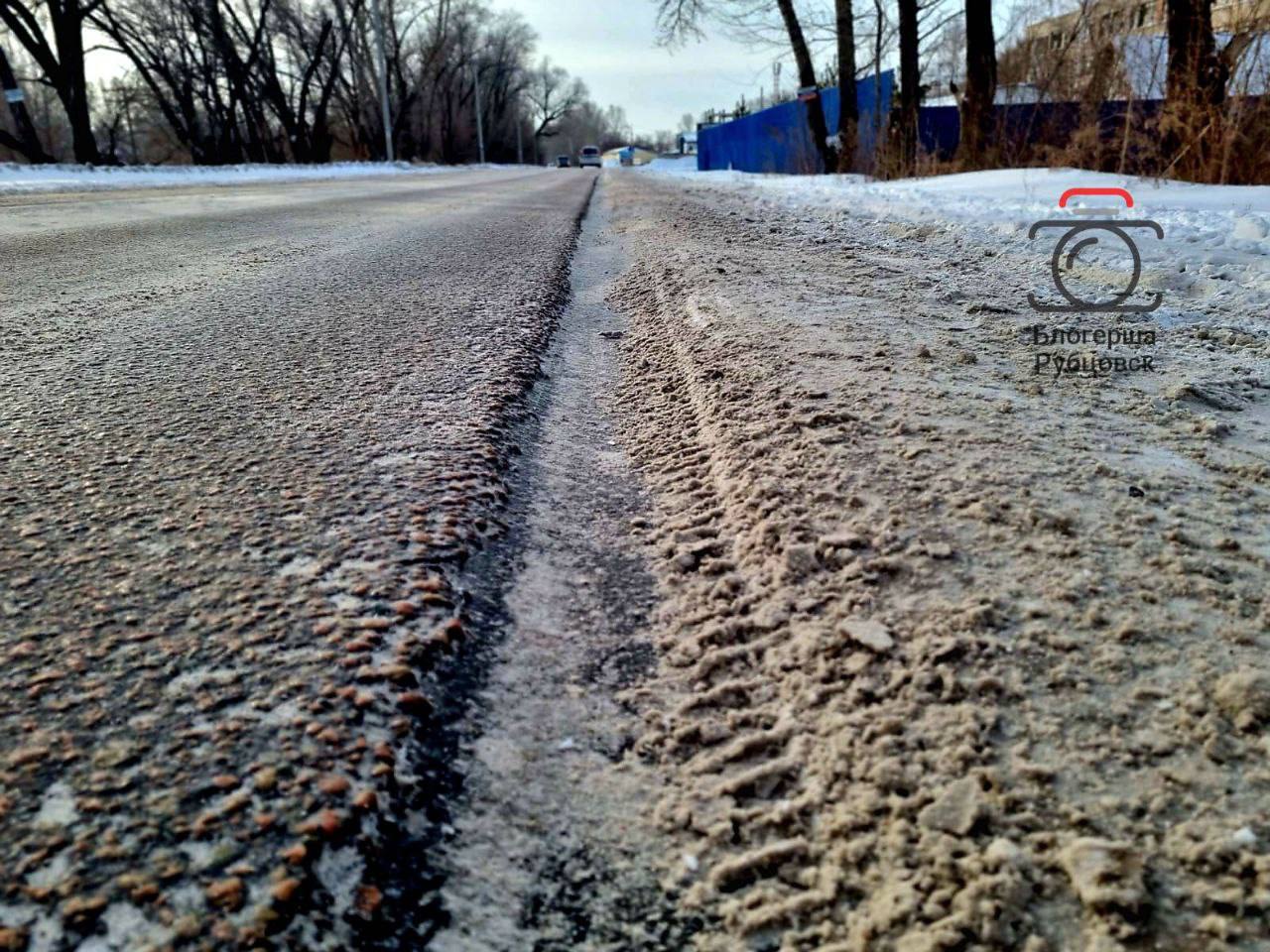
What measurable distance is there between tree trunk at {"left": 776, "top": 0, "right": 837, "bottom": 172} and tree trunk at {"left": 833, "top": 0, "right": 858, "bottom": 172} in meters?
0.79

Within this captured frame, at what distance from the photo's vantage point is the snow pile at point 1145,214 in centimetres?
308

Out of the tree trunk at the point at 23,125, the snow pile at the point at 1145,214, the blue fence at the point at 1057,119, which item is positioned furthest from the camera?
the tree trunk at the point at 23,125

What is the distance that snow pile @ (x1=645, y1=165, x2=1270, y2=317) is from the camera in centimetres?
308

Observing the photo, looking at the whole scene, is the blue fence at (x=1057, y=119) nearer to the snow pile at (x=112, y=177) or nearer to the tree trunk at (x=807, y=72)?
the tree trunk at (x=807, y=72)

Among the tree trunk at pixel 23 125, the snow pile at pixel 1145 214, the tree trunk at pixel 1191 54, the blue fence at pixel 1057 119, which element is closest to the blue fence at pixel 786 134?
the blue fence at pixel 1057 119

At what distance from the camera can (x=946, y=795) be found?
80 cm

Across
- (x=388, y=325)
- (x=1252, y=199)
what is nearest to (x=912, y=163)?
(x=1252, y=199)

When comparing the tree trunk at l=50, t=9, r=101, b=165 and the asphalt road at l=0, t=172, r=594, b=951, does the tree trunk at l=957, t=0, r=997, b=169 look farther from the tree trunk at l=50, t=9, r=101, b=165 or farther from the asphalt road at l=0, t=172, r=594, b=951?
the tree trunk at l=50, t=9, r=101, b=165

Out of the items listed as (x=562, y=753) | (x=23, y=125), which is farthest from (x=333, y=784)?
(x=23, y=125)

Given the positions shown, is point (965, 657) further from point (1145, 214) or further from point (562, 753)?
point (1145, 214)

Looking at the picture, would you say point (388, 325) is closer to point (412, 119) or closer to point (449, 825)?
point (449, 825)

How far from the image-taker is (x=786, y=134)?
1945cm

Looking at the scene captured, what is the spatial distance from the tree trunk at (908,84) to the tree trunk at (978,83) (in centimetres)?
123

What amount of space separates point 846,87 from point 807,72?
1.59 meters
